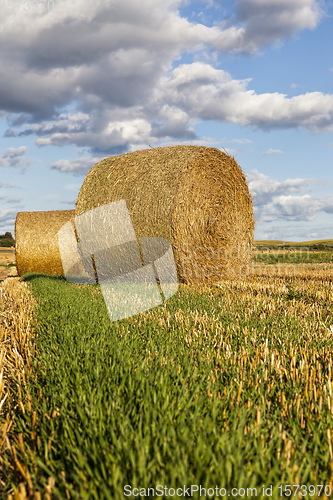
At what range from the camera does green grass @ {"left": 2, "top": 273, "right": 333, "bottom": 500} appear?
146 centimetres

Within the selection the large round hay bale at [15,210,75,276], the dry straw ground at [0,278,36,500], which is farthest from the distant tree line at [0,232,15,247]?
the dry straw ground at [0,278,36,500]

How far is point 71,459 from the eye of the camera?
5.40 feet

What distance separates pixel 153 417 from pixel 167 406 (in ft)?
0.61

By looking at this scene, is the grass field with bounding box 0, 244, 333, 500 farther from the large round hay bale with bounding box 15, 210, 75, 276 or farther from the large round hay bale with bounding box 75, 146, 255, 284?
the large round hay bale with bounding box 15, 210, 75, 276

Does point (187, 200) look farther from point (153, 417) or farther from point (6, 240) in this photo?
point (6, 240)

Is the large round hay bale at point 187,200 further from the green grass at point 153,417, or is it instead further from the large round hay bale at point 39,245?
the large round hay bale at point 39,245

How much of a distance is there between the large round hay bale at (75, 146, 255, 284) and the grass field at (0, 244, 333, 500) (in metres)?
3.46

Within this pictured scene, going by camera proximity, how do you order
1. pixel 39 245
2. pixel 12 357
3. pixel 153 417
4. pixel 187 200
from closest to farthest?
pixel 153 417 < pixel 12 357 < pixel 187 200 < pixel 39 245

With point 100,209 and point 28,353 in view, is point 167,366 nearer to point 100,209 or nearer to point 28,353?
point 28,353

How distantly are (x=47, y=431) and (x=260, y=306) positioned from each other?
150 inches

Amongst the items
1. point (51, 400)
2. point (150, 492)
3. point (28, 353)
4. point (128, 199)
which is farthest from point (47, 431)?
point (128, 199)

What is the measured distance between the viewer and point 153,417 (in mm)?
1807

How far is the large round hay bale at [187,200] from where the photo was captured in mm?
7848

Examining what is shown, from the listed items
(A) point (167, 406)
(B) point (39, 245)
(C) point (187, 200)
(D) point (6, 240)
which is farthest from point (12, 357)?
Result: (D) point (6, 240)
